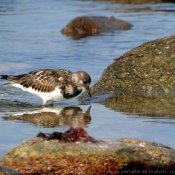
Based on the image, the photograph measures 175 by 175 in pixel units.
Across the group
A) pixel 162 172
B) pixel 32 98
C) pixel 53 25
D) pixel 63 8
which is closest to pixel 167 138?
pixel 162 172

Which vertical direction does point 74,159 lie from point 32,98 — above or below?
above

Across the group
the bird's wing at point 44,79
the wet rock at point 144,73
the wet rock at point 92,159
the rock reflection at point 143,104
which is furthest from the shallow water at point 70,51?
the wet rock at point 92,159

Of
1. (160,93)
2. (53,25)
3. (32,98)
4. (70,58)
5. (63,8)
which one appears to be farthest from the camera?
(63,8)

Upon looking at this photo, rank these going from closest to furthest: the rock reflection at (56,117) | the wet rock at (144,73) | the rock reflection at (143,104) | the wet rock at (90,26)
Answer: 1. the rock reflection at (56,117)
2. the rock reflection at (143,104)
3. the wet rock at (144,73)
4. the wet rock at (90,26)

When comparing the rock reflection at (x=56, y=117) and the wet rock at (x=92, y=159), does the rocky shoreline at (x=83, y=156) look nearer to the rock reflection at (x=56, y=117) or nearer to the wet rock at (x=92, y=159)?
the wet rock at (x=92, y=159)

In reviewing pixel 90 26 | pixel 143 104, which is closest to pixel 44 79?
pixel 143 104

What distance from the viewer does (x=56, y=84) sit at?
31.8 ft

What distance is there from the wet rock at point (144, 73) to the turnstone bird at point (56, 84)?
721 millimetres

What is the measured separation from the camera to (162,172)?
555 centimetres

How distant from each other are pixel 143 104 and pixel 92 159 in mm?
4075

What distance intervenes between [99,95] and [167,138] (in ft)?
10.3

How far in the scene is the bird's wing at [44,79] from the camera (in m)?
9.72

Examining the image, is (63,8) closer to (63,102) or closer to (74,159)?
(63,102)

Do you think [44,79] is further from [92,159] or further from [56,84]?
[92,159]
